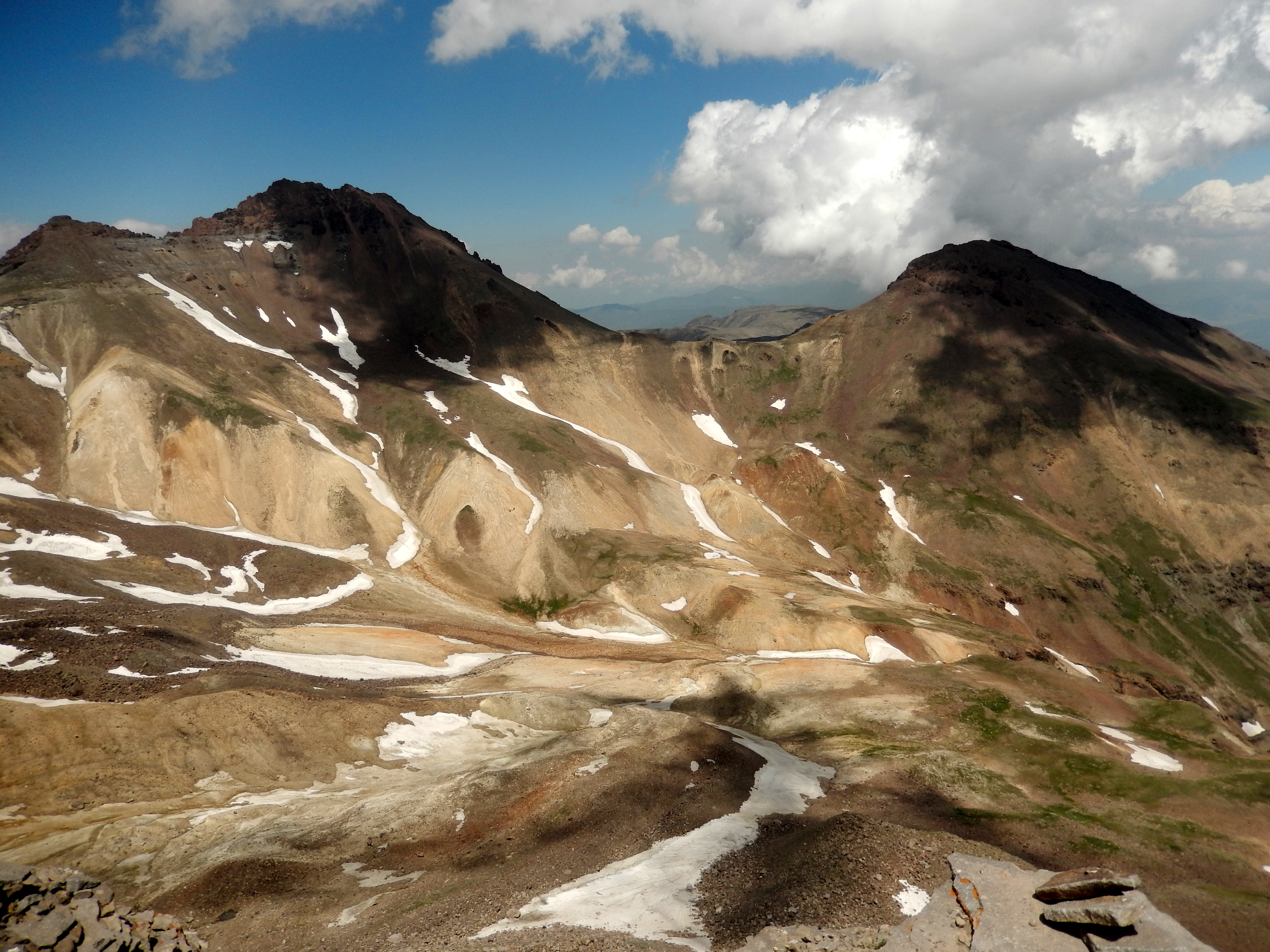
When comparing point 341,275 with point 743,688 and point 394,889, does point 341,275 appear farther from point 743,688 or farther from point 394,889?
point 394,889

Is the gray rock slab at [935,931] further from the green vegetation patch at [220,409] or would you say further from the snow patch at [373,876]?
the green vegetation patch at [220,409]

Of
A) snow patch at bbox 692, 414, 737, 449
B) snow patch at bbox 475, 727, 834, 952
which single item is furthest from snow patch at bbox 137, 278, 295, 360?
snow patch at bbox 475, 727, 834, 952

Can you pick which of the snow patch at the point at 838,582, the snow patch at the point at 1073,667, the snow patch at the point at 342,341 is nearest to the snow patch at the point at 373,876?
the snow patch at the point at 838,582

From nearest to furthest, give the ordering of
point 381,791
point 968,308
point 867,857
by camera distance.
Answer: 1. point 867,857
2. point 381,791
3. point 968,308

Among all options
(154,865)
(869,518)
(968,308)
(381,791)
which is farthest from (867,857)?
(968,308)

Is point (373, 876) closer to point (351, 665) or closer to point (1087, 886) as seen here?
point (1087, 886)

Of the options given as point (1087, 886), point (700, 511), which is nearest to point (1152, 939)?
point (1087, 886)

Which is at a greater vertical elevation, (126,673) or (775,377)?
(775,377)

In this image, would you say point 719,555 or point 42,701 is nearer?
point 42,701
